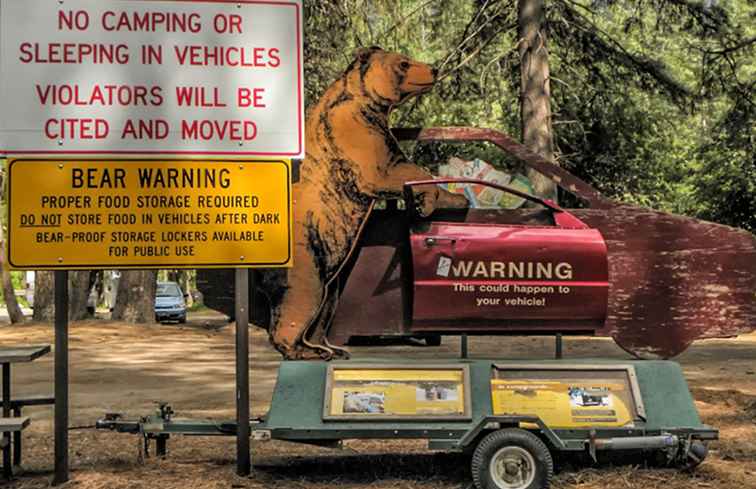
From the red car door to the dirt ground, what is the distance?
722 millimetres

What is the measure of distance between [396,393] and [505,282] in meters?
1.17

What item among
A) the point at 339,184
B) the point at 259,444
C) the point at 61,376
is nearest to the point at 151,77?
the point at 339,184

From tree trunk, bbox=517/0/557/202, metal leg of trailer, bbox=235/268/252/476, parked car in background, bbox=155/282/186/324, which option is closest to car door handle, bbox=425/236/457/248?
metal leg of trailer, bbox=235/268/252/476

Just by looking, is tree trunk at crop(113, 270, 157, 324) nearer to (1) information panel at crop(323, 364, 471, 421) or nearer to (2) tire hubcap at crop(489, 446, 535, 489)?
(1) information panel at crop(323, 364, 471, 421)

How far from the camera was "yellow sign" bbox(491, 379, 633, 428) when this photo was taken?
624 centimetres

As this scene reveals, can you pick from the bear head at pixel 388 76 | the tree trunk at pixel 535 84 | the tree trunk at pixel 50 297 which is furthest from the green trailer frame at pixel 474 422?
the tree trunk at pixel 50 297

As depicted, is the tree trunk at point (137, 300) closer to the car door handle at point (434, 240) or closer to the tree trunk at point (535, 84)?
the tree trunk at point (535, 84)

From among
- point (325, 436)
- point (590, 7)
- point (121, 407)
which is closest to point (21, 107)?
point (325, 436)

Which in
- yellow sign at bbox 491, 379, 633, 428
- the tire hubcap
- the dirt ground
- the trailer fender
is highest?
yellow sign at bbox 491, 379, 633, 428

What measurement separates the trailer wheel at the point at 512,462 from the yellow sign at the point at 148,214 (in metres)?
1.91

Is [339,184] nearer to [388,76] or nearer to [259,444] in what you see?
[388,76]

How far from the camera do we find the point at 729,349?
57.6 ft

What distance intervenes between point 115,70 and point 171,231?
117 cm

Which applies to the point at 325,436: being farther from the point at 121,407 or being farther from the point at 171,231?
the point at 121,407
